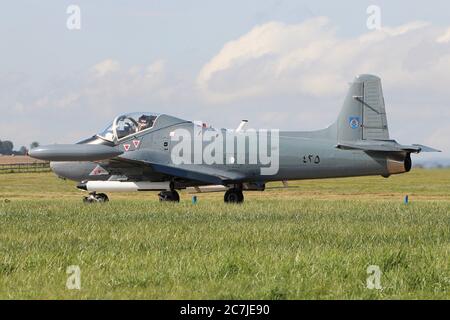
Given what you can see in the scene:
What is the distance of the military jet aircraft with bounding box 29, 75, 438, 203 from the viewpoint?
26.7 m

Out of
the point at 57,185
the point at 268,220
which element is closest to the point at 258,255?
the point at 268,220

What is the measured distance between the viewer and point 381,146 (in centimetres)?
2631

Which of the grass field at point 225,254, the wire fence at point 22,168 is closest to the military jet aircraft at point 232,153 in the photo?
the grass field at point 225,254

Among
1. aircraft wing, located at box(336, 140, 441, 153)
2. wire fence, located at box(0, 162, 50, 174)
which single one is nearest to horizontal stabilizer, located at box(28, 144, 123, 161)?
aircraft wing, located at box(336, 140, 441, 153)

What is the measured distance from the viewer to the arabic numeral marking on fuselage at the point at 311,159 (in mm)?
26894

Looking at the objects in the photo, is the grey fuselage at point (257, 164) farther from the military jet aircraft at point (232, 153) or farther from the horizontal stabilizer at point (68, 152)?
the horizontal stabilizer at point (68, 152)

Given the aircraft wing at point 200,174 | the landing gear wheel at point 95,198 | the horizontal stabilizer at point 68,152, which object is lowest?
the landing gear wheel at point 95,198

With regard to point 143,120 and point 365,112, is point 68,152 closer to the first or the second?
point 143,120

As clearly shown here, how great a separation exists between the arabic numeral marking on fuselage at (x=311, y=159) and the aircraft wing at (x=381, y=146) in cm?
75

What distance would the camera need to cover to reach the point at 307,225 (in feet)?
55.6

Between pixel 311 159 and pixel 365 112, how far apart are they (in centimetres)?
225

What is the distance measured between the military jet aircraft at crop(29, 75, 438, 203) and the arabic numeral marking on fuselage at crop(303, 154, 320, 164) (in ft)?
0.10
